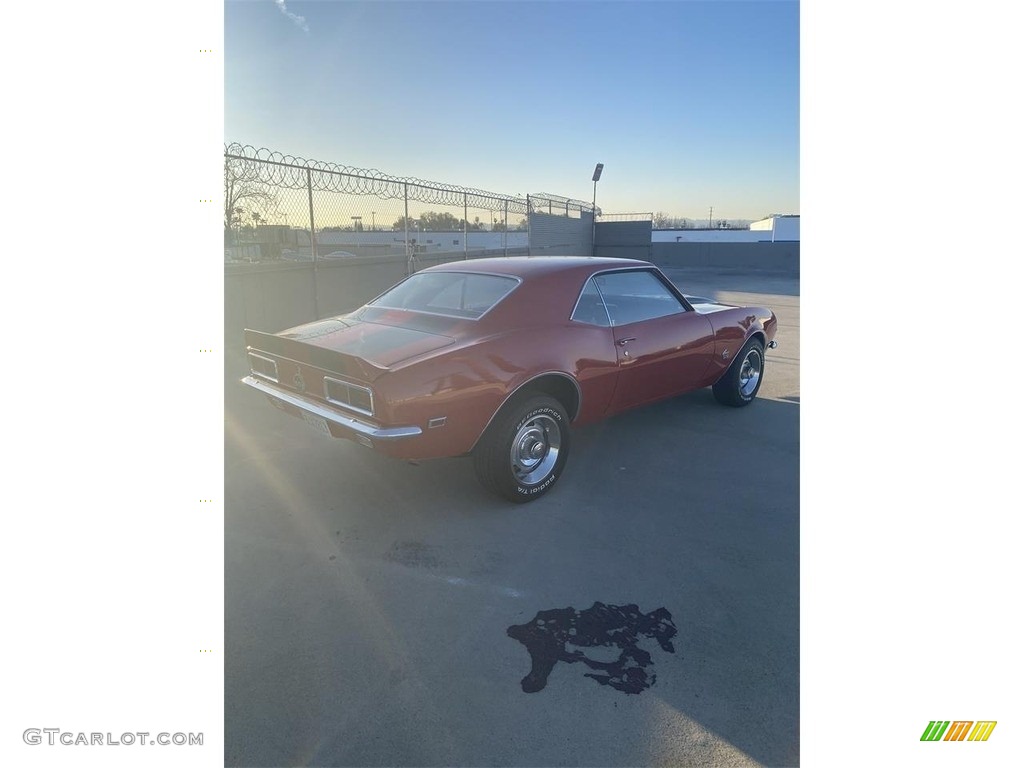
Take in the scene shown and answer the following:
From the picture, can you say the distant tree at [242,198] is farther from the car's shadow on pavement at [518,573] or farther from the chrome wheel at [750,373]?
the chrome wheel at [750,373]

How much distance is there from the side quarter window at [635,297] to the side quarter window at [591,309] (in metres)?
0.06

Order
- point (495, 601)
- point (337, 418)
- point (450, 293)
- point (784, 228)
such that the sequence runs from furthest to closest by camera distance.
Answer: point (784, 228) → point (450, 293) → point (337, 418) → point (495, 601)

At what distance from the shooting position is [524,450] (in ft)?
12.2

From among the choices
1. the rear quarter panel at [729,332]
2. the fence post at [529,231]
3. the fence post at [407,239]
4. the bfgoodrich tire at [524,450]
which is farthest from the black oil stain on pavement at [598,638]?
the fence post at [529,231]

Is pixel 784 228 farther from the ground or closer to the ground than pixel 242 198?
farther from the ground

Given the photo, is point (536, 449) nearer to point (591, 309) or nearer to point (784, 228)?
point (591, 309)

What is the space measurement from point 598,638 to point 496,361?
1584 mm

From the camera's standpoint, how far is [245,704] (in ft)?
7.22

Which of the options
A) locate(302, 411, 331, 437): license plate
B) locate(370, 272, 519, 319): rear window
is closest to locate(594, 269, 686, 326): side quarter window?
locate(370, 272, 519, 319): rear window

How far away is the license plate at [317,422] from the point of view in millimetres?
3402

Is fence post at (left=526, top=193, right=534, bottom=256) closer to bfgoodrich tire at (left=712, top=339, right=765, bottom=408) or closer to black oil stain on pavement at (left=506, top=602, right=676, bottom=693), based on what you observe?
bfgoodrich tire at (left=712, top=339, right=765, bottom=408)

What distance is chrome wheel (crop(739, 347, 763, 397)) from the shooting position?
576 cm
